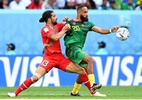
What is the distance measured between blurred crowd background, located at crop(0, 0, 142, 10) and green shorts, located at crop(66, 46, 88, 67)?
899 centimetres

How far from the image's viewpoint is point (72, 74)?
23.9m

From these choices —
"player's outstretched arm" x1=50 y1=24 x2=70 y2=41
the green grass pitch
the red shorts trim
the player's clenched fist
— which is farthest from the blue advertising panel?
the player's clenched fist

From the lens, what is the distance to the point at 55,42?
17.0 metres

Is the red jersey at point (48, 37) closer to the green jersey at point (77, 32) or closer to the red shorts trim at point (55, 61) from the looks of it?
the red shorts trim at point (55, 61)

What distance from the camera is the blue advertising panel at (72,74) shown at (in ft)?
76.9

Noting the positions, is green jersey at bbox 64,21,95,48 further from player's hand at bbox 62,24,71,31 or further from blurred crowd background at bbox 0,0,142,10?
blurred crowd background at bbox 0,0,142,10

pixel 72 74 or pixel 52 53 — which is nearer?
pixel 52 53

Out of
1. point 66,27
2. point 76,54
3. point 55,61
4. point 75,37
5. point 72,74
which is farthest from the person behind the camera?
point 72,74

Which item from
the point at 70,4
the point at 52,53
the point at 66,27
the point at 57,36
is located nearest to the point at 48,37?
the point at 57,36

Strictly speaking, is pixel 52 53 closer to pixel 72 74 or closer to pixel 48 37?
pixel 48 37

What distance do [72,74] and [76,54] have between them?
6.82m

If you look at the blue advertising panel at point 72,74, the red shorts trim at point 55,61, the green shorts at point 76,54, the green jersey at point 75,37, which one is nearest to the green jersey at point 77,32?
the green jersey at point 75,37

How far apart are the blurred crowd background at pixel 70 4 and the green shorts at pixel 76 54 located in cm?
899

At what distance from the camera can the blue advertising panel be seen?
923 inches
